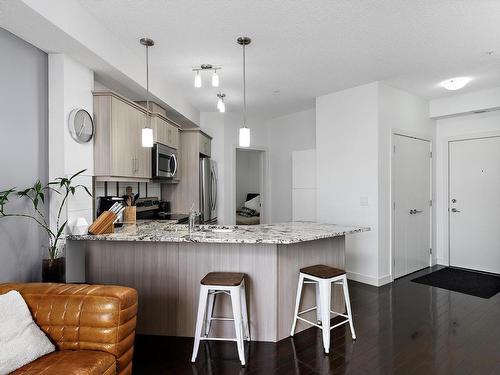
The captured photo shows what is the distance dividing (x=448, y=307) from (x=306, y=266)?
177 centimetres

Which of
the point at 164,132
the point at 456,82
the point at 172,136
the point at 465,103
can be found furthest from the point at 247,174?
the point at 456,82

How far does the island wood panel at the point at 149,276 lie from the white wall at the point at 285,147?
359 centimetres

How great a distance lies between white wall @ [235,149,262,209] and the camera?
335 inches

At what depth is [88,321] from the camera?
67.0 inches

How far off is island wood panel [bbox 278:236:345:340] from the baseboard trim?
124cm

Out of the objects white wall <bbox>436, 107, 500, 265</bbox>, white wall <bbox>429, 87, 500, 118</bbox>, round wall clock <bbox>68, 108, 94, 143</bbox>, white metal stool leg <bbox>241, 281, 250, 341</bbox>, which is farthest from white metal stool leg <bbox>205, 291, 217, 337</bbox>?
white wall <bbox>429, 87, 500, 118</bbox>

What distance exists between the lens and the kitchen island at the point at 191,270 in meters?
2.62

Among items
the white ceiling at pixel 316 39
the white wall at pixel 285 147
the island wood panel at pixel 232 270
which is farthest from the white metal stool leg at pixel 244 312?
the white wall at pixel 285 147

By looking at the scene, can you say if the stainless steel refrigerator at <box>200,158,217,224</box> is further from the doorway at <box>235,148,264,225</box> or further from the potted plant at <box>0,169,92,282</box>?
the doorway at <box>235,148,264,225</box>

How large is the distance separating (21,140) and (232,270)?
188 cm

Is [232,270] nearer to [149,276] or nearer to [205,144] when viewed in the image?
[149,276]

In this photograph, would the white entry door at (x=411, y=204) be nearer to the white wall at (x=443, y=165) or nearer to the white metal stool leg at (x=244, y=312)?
the white wall at (x=443, y=165)

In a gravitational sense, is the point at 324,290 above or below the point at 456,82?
below

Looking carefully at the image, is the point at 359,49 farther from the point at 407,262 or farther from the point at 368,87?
the point at 407,262
